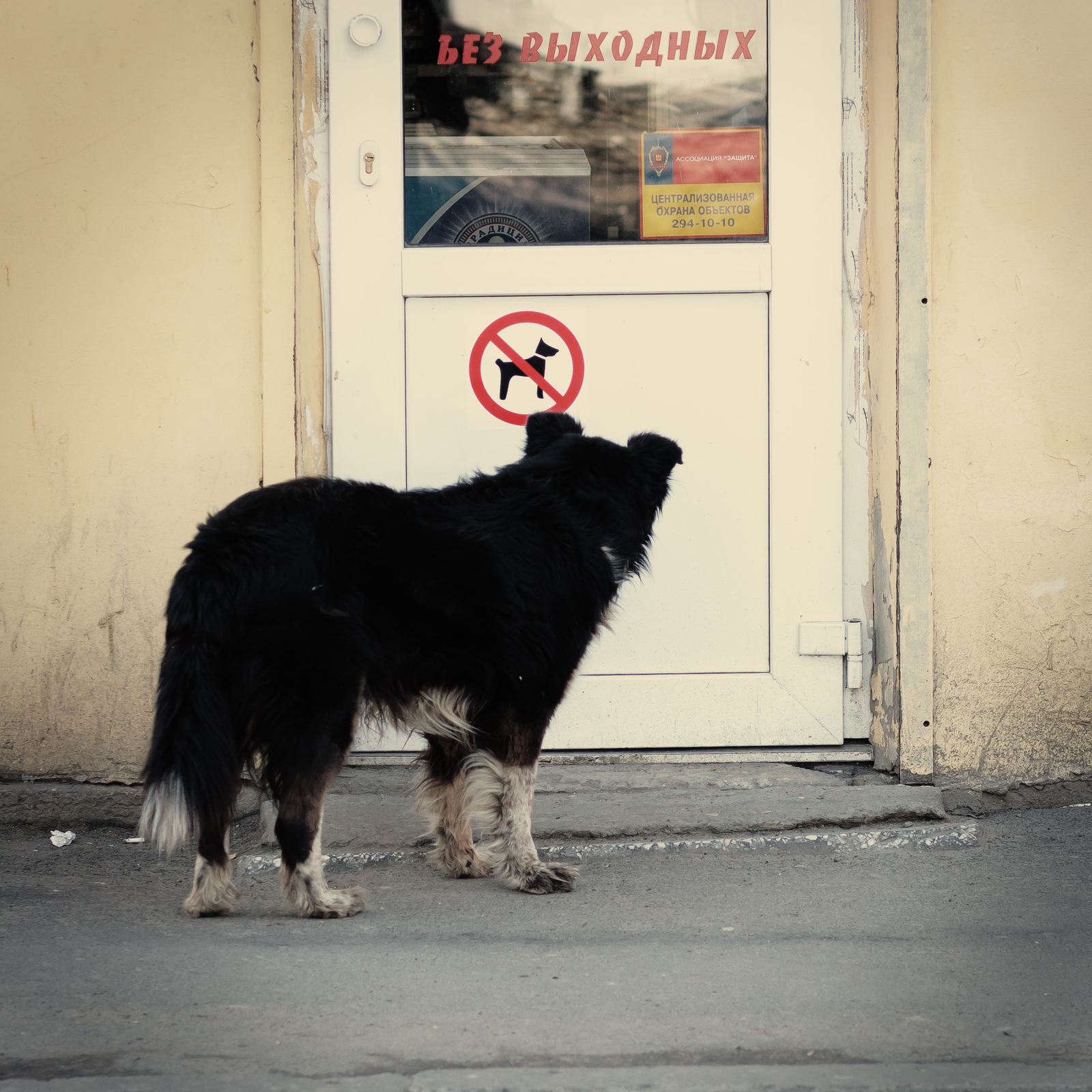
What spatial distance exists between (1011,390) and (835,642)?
3.41 feet

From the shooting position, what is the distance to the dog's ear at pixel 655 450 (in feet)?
11.6

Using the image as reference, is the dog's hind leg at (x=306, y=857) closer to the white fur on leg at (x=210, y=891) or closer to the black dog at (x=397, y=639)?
the black dog at (x=397, y=639)

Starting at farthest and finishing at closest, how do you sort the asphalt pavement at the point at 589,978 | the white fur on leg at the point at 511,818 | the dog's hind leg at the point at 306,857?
1. the white fur on leg at the point at 511,818
2. the dog's hind leg at the point at 306,857
3. the asphalt pavement at the point at 589,978

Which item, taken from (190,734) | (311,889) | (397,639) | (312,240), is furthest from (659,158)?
(311,889)

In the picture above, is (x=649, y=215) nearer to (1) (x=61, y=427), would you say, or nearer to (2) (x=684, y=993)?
(1) (x=61, y=427)

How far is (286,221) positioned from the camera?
409 cm

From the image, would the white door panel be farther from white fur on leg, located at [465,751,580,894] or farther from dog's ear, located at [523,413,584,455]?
white fur on leg, located at [465,751,580,894]

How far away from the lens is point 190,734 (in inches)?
113

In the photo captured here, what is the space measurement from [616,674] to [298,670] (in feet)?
5.16

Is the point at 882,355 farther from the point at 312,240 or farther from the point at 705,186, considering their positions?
the point at 312,240

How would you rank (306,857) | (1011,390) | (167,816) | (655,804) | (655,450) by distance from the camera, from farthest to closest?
(1011,390) → (655,804) → (655,450) → (306,857) → (167,816)

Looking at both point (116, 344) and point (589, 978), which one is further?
point (116, 344)

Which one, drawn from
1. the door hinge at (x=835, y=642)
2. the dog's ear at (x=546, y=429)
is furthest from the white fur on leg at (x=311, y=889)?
the door hinge at (x=835, y=642)

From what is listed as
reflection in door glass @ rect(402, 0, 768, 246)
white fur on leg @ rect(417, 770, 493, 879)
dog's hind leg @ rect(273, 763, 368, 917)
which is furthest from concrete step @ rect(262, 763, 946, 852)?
reflection in door glass @ rect(402, 0, 768, 246)
